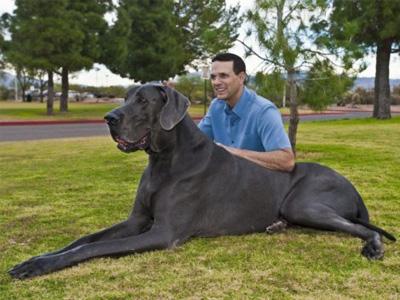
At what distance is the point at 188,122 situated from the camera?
390cm

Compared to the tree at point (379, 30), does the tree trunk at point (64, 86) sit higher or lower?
lower

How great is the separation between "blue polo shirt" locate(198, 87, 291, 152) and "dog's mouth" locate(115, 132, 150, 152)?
3.95 ft

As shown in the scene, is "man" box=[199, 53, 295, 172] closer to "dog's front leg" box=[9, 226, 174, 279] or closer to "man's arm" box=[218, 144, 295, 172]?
"man's arm" box=[218, 144, 295, 172]

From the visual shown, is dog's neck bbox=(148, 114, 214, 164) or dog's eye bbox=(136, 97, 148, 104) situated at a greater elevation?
dog's eye bbox=(136, 97, 148, 104)

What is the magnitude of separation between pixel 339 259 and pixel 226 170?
3.35 ft

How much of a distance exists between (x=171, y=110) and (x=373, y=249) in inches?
63.7

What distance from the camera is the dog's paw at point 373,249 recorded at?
3.59 m

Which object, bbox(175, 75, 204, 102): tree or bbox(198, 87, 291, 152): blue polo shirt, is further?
bbox(175, 75, 204, 102): tree

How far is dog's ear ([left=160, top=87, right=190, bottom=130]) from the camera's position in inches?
143

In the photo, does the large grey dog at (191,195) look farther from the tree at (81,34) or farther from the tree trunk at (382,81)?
the tree at (81,34)

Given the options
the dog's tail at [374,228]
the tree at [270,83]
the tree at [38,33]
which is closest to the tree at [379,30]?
the tree at [270,83]

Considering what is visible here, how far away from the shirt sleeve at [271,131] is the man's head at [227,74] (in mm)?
323

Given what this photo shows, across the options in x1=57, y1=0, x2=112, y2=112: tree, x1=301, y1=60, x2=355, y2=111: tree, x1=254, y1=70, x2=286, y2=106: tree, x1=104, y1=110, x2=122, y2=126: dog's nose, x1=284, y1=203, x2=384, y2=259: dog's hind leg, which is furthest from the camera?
x1=57, y1=0, x2=112, y2=112: tree

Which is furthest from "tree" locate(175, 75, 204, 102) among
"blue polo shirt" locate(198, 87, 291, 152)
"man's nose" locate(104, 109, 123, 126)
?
"man's nose" locate(104, 109, 123, 126)
